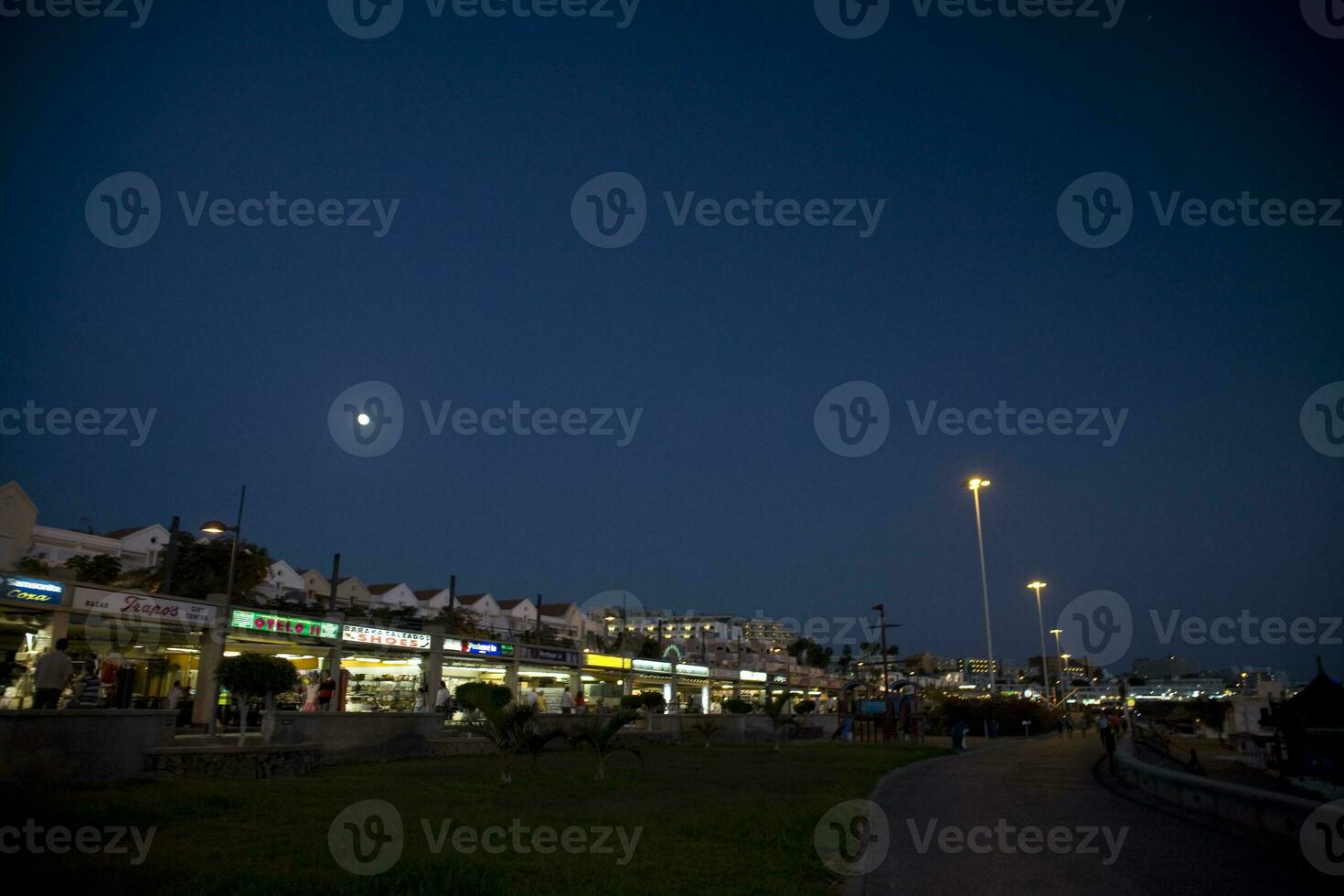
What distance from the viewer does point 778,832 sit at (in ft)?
31.5

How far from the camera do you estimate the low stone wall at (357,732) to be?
58.9 ft

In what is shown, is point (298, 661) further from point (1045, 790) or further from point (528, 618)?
point (528, 618)

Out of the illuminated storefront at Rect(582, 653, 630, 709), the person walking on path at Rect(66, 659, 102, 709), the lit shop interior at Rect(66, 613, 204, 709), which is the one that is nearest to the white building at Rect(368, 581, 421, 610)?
the illuminated storefront at Rect(582, 653, 630, 709)

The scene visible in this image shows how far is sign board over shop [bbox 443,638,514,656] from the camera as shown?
38.9 m

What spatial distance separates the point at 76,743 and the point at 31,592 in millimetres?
13207

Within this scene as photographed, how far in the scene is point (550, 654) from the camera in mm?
47375

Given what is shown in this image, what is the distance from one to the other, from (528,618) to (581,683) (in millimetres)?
47760

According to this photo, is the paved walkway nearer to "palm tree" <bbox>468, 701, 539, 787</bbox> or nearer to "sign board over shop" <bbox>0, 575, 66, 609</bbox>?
"palm tree" <bbox>468, 701, 539, 787</bbox>

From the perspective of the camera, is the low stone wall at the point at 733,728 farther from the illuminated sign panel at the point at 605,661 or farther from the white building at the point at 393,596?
the white building at the point at 393,596

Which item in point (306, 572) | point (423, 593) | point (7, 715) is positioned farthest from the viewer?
point (423, 593)

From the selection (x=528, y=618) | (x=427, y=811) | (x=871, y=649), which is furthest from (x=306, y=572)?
(x=871, y=649)

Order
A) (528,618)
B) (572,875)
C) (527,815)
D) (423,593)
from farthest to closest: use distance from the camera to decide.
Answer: (528,618) → (423,593) → (527,815) → (572,875)

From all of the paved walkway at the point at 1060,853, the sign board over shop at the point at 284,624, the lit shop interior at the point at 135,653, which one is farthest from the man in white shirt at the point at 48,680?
the sign board over shop at the point at 284,624

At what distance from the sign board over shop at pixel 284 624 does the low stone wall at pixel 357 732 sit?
9.53 m
